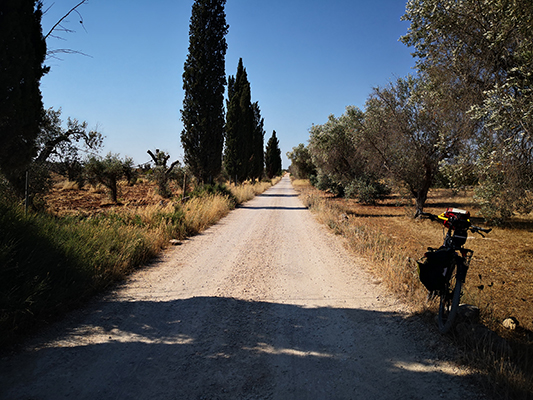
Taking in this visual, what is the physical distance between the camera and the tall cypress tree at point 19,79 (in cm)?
382

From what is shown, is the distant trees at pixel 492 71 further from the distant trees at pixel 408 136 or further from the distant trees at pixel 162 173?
the distant trees at pixel 162 173

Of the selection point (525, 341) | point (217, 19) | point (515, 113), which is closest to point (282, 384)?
point (525, 341)

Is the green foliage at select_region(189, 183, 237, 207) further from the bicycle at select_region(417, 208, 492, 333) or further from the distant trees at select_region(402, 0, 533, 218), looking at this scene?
the bicycle at select_region(417, 208, 492, 333)

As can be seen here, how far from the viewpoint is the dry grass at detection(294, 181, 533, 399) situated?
287 centimetres

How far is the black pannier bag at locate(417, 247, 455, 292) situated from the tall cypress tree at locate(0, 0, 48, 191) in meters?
5.33

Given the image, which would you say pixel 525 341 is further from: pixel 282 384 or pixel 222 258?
pixel 222 258

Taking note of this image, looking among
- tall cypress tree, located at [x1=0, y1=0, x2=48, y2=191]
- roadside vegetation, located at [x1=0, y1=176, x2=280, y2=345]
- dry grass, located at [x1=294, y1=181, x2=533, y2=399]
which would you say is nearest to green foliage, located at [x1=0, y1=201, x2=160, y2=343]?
roadside vegetation, located at [x1=0, y1=176, x2=280, y2=345]

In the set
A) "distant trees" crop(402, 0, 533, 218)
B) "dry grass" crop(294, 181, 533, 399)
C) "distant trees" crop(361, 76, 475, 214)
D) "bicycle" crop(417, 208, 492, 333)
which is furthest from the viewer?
"distant trees" crop(361, 76, 475, 214)

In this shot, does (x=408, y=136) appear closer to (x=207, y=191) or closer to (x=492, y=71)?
(x=492, y=71)

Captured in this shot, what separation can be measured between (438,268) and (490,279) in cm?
429

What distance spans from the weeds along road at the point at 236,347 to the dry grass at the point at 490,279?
0.93 feet

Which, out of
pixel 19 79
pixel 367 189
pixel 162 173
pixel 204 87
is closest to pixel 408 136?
pixel 367 189

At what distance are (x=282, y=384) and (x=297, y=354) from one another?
0.53 m

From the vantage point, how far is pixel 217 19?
Result: 20.3 metres
